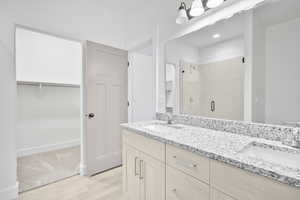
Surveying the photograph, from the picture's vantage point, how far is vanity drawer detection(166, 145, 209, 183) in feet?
2.66

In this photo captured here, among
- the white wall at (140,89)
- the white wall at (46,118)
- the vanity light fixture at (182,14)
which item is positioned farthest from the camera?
the white wall at (140,89)

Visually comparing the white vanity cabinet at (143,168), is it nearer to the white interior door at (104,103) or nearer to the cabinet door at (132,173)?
the cabinet door at (132,173)

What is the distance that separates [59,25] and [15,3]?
0.44 m

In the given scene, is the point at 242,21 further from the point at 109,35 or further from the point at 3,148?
the point at 3,148

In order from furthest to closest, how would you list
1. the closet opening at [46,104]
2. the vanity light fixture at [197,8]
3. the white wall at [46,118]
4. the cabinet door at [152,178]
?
the white wall at [46,118], the closet opening at [46,104], the vanity light fixture at [197,8], the cabinet door at [152,178]

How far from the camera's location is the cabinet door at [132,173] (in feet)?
4.50

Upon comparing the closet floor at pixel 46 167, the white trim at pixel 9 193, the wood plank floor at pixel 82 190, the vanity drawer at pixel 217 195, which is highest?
the vanity drawer at pixel 217 195

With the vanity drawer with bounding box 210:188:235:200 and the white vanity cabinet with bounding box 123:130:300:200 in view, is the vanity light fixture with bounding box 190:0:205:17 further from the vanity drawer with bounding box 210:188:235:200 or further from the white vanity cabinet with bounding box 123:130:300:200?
the vanity drawer with bounding box 210:188:235:200

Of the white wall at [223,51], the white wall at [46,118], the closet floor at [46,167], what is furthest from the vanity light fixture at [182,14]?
the white wall at [46,118]

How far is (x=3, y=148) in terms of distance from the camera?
5.39ft

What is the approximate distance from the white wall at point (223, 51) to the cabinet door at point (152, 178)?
3.56 ft

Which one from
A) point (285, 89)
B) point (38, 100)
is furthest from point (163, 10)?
point (38, 100)

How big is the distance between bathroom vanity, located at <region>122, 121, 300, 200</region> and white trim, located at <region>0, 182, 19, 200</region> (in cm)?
134

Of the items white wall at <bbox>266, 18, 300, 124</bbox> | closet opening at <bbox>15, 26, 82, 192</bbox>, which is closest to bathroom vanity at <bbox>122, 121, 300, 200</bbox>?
white wall at <bbox>266, 18, 300, 124</bbox>
